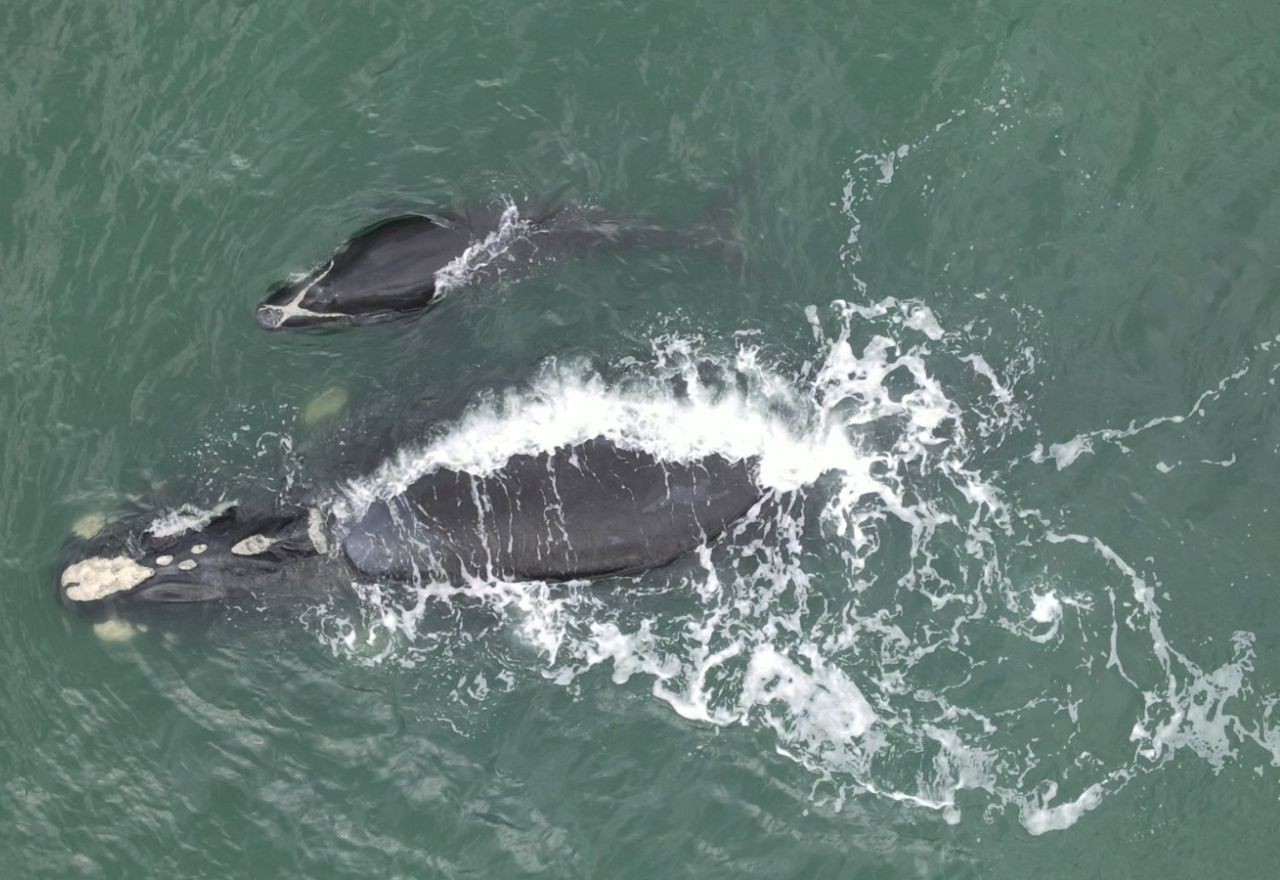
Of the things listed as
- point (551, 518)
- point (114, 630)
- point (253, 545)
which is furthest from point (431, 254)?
point (114, 630)

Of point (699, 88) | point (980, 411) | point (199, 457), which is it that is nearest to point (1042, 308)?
point (980, 411)

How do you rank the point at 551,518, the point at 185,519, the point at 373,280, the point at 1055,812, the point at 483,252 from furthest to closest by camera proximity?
the point at 483,252, the point at 185,519, the point at 373,280, the point at 1055,812, the point at 551,518

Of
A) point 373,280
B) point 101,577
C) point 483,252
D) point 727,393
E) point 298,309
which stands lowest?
point 101,577

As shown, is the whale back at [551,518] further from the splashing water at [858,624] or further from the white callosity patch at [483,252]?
the white callosity patch at [483,252]

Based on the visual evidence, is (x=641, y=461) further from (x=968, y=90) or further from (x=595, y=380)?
(x=968, y=90)

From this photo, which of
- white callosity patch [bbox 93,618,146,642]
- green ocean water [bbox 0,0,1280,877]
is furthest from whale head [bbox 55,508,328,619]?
green ocean water [bbox 0,0,1280,877]

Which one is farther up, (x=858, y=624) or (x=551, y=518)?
(x=551, y=518)

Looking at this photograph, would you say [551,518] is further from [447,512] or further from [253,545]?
[253,545]
